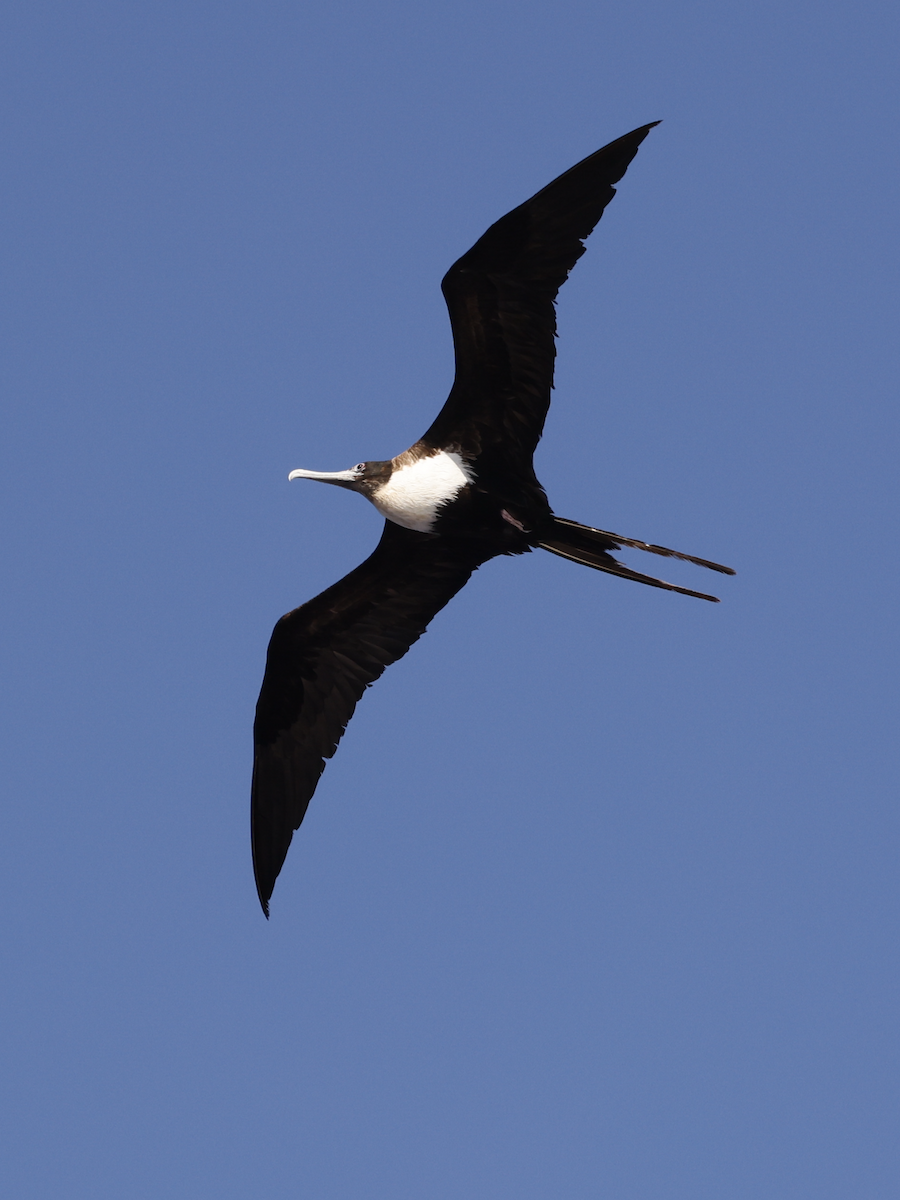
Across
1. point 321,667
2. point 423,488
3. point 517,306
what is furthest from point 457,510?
point 321,667

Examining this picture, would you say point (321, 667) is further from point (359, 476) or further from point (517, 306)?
point (517, 306)

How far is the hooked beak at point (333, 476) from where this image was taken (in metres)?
9.12

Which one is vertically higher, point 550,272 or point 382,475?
point 550,272

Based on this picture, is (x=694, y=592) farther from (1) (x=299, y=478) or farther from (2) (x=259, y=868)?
(2) (x=259, y=868)

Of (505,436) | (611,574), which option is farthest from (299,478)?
(611,574)

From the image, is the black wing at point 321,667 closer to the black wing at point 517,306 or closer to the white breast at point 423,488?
the white breast at point 423,488

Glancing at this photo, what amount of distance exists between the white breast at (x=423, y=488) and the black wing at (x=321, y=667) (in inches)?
25.2

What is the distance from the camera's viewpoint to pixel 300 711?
991 cm

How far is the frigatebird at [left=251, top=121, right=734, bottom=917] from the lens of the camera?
8180 mm

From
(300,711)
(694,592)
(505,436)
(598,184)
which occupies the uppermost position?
(598,184)

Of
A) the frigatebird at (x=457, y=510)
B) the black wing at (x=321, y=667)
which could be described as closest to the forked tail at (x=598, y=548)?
the frigatebird at (x=457, y=510)

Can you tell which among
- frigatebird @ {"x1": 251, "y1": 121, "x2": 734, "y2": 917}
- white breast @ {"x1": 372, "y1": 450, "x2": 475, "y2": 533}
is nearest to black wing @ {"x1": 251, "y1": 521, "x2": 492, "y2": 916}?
frigatebird @ {"x1": 251, "y1": 121, "x2": 734, "y2": 917}

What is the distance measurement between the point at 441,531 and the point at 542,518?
63cm

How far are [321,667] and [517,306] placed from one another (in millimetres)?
2608
